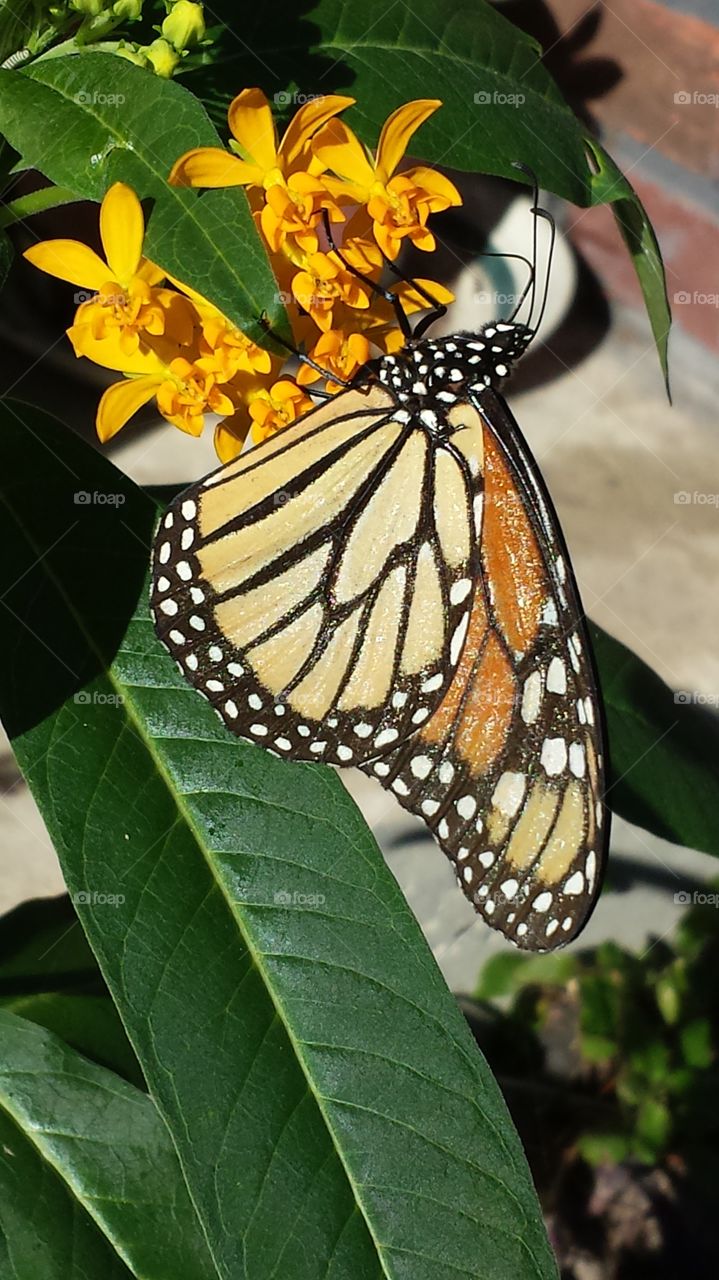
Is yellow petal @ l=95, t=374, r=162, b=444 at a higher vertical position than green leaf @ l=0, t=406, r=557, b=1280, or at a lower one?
higher

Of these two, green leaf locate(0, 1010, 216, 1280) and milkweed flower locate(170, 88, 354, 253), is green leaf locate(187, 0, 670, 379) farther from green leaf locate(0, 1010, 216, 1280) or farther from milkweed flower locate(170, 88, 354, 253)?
green leaf locate(0, 1010, 216, 1280)

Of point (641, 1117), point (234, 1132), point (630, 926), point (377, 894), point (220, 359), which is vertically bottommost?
point (641, 1117)

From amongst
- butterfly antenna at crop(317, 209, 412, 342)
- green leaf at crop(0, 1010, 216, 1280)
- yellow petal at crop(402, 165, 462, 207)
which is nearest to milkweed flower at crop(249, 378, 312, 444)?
butterfly antenna at crop(317, 209, 412, 342)

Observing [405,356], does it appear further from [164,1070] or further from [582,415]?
[582,415]

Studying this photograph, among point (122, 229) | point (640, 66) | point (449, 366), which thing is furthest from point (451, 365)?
point (640, 66)

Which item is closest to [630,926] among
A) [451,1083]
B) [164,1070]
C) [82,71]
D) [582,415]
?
[582,415]
